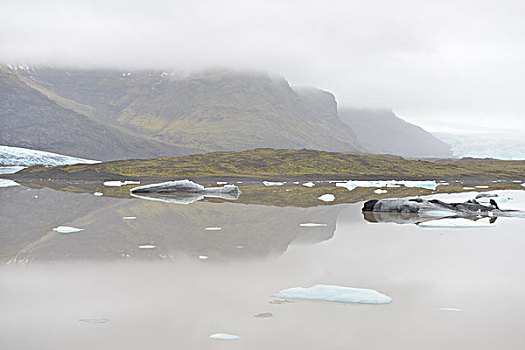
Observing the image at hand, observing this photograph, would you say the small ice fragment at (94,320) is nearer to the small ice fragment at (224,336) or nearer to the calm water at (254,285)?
the calm water at (254,285)

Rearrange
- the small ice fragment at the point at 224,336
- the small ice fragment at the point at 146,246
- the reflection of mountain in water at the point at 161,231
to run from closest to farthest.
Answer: the small ice fragment at the point at 224,336 → the reflection of mountain in water at the point at 161,231 → the small ice fragment at the point at 146,246

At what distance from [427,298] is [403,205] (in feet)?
36.3

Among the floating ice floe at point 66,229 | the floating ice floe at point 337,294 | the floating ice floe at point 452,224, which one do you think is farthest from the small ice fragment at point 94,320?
the floating ice floe at point 452,224

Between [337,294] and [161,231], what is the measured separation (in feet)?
23.4

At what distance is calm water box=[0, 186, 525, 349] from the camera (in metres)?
5.09

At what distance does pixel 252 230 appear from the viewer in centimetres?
1290

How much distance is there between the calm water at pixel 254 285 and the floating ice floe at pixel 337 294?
17 cm

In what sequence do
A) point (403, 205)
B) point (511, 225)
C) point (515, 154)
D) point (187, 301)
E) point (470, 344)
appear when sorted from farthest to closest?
point (515, 154), point (403, 205), point (511, 225), point (187, 301), point (470, 344)

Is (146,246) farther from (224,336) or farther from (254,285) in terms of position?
(224,336)

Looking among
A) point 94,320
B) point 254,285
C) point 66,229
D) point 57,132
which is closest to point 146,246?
point 66,229

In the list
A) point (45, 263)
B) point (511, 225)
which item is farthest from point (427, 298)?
point (511, 225)

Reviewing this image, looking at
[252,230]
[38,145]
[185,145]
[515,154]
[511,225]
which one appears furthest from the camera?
[185,145]

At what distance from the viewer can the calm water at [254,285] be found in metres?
5.09

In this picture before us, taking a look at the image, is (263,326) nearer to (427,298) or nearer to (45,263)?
(427,298)
